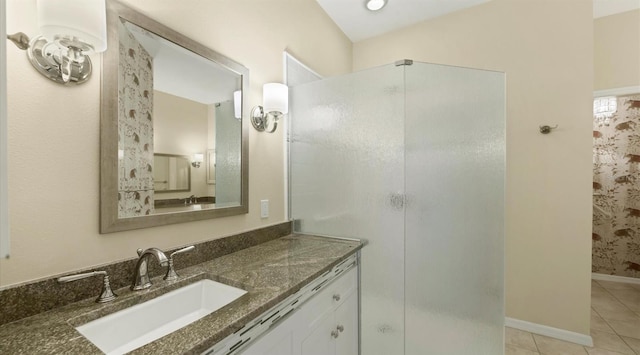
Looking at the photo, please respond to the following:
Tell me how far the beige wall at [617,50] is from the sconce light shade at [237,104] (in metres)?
3.41

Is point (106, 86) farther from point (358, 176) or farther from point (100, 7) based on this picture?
point (358, 176)

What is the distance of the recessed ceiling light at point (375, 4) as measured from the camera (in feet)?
7.21

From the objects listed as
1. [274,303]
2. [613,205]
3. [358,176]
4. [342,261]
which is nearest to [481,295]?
[342,261]

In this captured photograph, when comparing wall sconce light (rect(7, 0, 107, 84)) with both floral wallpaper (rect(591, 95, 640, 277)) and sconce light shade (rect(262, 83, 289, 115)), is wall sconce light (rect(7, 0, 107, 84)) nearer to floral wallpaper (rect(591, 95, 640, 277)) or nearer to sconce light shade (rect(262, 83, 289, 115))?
sconce light shade (rect(262, 83, 289, 115))

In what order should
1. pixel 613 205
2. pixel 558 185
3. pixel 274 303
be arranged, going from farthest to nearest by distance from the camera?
pixel 613 205, pixel 558 185, pixel 274 303

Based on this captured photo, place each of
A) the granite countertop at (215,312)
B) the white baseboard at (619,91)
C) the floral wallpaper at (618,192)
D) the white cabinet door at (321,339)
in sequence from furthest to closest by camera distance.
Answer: the floral wallpaper at (618,192)
the white baseboard at (619,91)
the white cabinet door at (321,339)
the granite countertop at (215,312)

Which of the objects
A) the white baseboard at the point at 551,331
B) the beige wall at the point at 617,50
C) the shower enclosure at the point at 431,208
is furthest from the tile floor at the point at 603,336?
the beige wall at the point at 617,50

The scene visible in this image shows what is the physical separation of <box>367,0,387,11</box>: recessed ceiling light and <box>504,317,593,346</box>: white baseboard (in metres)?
2.95

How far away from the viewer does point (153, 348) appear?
622 millimetres

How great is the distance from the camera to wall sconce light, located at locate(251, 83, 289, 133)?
5.19 feet

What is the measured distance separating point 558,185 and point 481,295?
1223 mm

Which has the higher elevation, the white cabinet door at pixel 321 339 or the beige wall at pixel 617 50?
the beige wall at pixel 617 50

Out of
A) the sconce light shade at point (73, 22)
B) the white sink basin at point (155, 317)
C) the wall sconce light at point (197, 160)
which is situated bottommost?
the white sink basin at point (155, 317)

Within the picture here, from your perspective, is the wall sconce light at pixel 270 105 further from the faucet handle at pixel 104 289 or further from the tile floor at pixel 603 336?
the tile floor at pixel 603 336
